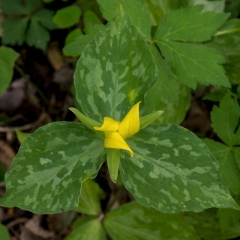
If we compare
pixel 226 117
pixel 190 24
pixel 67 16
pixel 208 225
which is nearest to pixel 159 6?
pixel 190 24

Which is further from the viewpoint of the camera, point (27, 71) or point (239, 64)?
point (27, 71)

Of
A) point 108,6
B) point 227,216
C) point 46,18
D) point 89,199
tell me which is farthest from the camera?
point 46,18

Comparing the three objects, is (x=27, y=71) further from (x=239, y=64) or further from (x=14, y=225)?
(x=239, y=64)

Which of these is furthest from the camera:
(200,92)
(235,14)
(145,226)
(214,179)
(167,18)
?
(200,92)

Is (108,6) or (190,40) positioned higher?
(108,6)

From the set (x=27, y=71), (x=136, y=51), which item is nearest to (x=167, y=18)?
(x=136, y=51)

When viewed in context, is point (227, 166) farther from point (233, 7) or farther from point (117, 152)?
point (233, 7)

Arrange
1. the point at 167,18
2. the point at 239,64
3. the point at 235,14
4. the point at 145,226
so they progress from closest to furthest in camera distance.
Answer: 1. the point at 167,18
2. the point at 145,226
3. the point at 239,64
4. the point at 235,14

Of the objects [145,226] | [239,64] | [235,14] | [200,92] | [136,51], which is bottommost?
[145,226]
